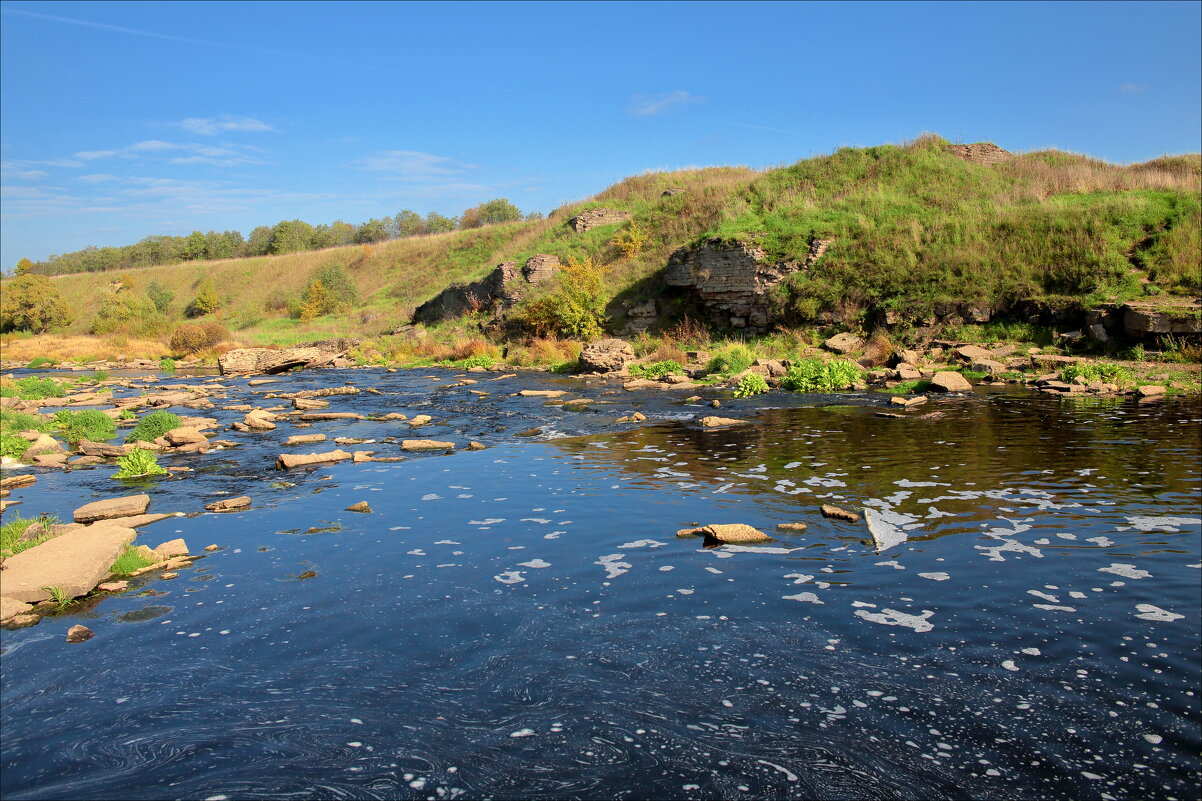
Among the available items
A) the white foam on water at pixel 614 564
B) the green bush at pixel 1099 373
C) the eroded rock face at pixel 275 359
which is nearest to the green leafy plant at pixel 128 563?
the white foam on water at pixel 614 564

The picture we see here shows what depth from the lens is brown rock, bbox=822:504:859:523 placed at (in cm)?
746

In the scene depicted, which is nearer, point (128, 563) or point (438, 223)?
point (128, 563)

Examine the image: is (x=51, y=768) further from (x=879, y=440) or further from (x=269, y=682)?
(x=879, y=440)

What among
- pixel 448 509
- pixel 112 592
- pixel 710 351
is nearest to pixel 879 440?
pixel 448 509

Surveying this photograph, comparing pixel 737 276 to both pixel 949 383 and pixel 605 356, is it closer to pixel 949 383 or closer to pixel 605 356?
pixel 605 356

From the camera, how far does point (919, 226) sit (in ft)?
78.0

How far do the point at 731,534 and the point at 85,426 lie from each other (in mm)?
13067

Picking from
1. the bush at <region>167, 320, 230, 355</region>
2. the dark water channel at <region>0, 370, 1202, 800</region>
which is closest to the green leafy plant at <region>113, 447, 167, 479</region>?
the dark water channel at <region>0, 370, 1202, 800</region>

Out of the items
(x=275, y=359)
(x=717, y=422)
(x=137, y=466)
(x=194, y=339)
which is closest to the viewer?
(x=137, y=466)

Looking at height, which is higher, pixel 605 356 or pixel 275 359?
pixel 275 359

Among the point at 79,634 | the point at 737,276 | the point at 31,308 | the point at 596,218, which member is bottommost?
the point at 79,634

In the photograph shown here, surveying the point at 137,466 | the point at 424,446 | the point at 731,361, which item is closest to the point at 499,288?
the point at 731,361

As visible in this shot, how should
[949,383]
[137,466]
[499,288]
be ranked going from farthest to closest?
[499,288], [949,383], [137,466]

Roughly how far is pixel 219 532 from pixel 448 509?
8.18 ft
